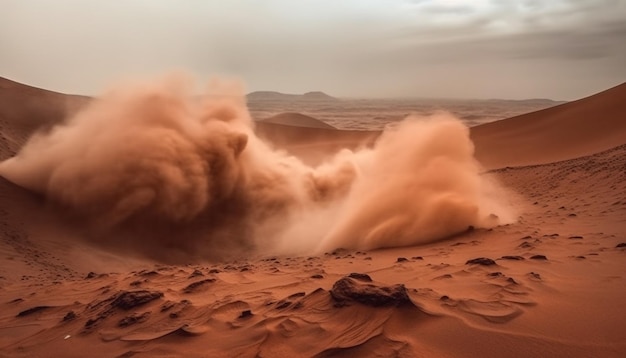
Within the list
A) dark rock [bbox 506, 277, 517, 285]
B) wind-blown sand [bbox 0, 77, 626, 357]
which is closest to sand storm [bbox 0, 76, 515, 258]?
wind-blown sand [bbox 0, 77, 626, 357]

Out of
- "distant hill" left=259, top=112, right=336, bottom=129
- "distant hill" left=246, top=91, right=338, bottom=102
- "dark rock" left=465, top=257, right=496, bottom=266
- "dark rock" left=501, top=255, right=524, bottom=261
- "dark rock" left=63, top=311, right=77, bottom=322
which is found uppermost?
"distant hill" left=246, top=91, right=338, bottom=102

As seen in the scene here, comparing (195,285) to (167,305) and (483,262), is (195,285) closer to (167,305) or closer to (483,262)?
(167,305)

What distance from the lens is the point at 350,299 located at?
3.15m

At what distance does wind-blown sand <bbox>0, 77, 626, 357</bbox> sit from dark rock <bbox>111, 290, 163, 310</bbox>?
1 cm

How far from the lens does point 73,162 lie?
9.22m

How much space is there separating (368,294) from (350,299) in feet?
0.47

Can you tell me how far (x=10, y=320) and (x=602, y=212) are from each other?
27.3ft

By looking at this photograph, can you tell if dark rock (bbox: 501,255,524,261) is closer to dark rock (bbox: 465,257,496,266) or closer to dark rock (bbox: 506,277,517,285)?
dark rock (bbox: 465,257,496,266)

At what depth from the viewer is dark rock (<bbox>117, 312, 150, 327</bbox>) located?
11.1ft

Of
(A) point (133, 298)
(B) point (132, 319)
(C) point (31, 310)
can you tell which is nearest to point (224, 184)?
(C) point (31, 310)

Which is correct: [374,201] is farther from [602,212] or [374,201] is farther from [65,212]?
[65,212]

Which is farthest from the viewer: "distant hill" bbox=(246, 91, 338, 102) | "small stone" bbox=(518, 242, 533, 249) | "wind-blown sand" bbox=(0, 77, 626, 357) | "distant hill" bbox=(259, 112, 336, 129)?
"distant hill" bbox=(246, 91, 338, 102)

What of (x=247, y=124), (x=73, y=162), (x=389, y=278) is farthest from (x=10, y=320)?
(x=247, y=124)

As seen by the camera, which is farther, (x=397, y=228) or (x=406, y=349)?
(x=397, y=228)
